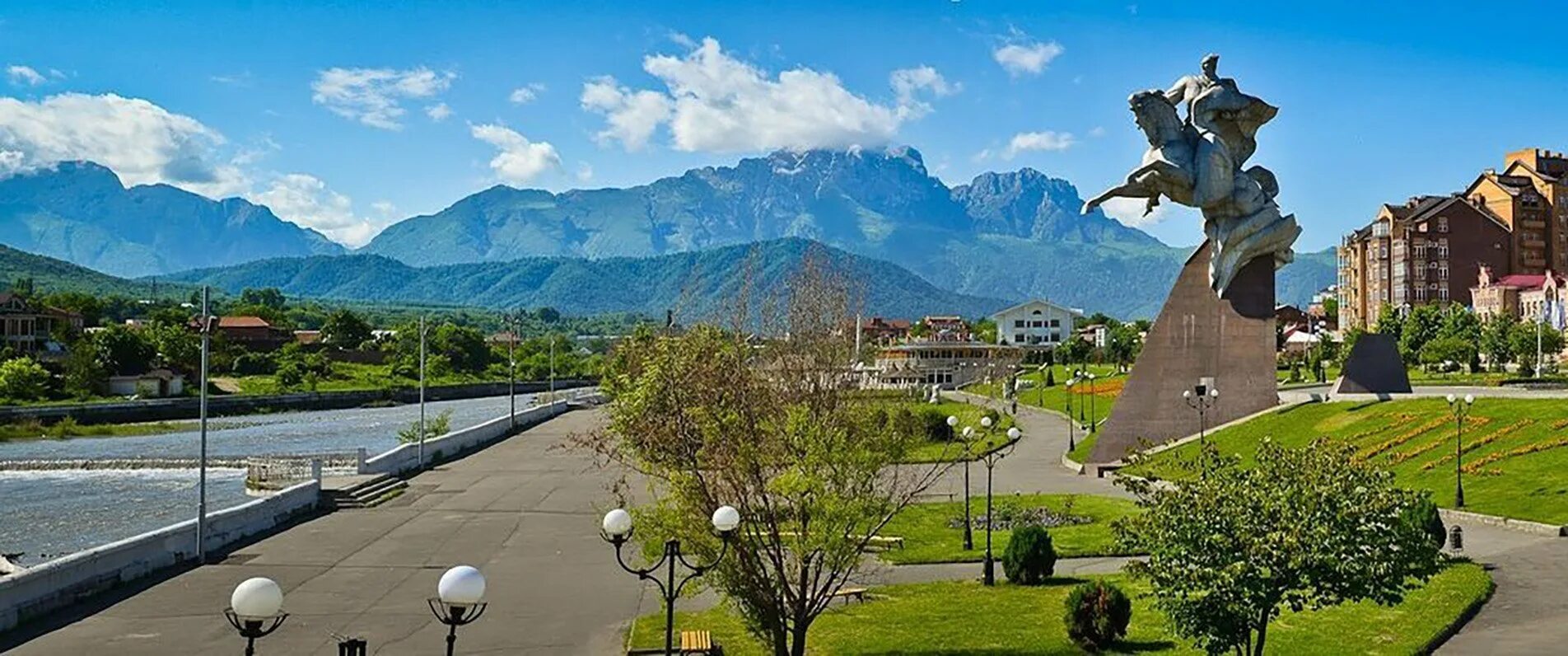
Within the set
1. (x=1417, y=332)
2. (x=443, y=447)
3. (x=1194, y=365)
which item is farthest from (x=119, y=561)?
(x=1417, y=332)

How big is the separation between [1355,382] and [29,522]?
45.8 m

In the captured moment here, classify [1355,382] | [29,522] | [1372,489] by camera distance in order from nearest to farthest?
[1372,489] → [29,522] → [1355,382]

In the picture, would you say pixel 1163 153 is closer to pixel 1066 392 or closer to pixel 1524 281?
pixel 1066 392

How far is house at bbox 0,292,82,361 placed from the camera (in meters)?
112

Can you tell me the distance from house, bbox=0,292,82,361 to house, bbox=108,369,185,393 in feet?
35.9

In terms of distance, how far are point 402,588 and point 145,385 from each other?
295 ft

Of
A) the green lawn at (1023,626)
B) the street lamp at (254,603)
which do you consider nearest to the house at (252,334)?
the green lawn at (1023,626)

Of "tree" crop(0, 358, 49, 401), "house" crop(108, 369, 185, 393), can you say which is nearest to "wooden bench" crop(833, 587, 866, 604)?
"tree" crop(0, 358, 49, 401)

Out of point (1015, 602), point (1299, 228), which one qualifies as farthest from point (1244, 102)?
point (1015, 602)

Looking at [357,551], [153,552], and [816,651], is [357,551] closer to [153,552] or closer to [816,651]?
[153,552]

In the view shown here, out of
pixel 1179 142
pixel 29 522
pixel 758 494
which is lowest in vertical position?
pixel 29 522

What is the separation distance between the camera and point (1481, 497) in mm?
31359

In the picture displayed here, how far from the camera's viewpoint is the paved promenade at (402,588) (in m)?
19.5

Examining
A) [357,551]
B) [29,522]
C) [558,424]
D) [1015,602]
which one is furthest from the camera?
[558,424]
